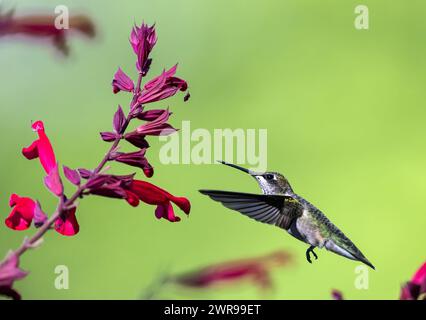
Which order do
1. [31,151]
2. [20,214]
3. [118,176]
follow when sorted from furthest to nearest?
[31,151] < [20,214] < [118,176]

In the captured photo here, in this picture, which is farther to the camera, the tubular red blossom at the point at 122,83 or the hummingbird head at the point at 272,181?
the hummingbird head at the point at 272,181

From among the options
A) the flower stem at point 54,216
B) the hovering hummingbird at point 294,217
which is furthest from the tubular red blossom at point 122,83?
the hovering hummingbird at point 294,217

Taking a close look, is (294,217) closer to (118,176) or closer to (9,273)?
(118,176)

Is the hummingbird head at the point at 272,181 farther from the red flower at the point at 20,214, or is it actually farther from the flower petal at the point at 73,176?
the flower petal at the point at 73,176

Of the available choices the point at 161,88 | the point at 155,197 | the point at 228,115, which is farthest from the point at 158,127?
the point at 228,115
